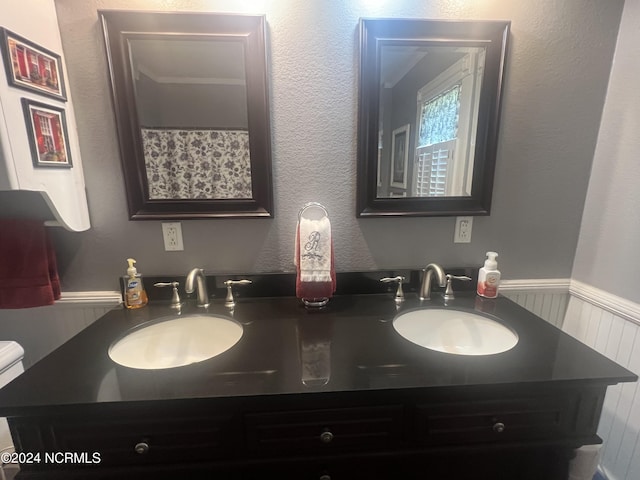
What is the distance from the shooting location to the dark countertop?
2.38 feet

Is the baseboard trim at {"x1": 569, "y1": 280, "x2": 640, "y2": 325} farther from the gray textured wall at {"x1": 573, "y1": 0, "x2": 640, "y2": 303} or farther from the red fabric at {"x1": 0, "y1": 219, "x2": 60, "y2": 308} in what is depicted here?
the red fabric at {"x1": 0, "y1": 219, "x2": 60, "y2": 308}

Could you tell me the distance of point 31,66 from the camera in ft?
2.97

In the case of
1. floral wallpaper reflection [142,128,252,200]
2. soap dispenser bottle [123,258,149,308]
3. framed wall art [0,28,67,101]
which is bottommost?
soap dispenser bottle [123,258,149,308]

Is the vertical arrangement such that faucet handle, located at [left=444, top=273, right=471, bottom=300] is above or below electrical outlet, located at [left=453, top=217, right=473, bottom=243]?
below

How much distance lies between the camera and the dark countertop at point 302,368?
726mm

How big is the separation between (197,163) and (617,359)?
5.83ft

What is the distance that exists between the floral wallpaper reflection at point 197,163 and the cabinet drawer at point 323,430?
2.56 ft

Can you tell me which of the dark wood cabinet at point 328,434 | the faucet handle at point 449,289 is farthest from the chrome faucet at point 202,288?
the faucet handle at point 449,289

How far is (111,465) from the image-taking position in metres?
0.76

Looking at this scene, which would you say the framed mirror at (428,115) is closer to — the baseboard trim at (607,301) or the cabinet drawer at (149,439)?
the baseboard trim at (607,301)

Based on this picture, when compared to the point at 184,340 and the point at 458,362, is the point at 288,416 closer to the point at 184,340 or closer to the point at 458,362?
the point at 458,362

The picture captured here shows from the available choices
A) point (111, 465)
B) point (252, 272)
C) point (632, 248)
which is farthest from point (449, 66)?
point (111, 465)

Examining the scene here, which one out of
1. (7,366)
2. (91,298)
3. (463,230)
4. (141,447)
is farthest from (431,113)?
(7,366)

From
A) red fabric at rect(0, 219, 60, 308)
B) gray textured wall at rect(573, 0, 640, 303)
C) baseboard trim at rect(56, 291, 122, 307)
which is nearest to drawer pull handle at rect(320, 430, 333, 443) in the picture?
baseboard trim at rect(56, 291, 122, 307)
